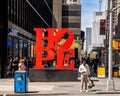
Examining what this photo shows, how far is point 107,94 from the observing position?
883 inches

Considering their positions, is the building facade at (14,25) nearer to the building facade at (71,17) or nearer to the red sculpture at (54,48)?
the red sculpture at (54,48)

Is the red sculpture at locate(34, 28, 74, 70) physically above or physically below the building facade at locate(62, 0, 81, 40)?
below

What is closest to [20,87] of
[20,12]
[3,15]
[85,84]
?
[85,84]

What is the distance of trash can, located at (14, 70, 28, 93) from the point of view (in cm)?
2188

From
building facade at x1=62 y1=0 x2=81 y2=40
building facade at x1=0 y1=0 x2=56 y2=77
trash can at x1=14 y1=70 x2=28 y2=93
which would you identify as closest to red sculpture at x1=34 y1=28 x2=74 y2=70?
building facade at x1=0 y1=0 x2=56 y2=77

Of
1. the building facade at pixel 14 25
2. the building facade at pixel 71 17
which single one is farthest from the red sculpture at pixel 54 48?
the building facade at pixel 71 17

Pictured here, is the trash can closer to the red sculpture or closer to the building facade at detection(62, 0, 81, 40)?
the red sculpture

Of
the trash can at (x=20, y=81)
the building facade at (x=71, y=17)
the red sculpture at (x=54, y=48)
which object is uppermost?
the building facade at (x=71, y=17)

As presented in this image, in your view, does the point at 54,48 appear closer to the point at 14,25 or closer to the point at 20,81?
the point at 20,81

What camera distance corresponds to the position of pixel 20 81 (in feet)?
72.3

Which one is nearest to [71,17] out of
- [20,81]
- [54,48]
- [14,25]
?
[14,25]

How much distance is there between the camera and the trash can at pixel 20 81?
21.9 meters

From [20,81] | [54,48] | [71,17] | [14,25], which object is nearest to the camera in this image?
[20,81]

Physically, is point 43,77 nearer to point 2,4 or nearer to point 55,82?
point 55,82
